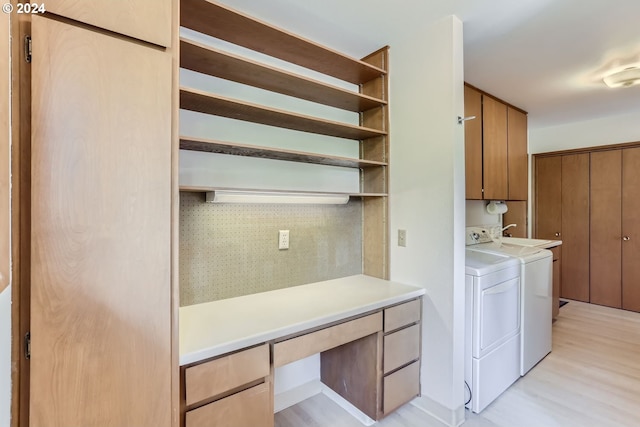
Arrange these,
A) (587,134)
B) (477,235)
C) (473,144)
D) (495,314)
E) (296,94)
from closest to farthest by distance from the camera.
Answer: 1. (296,94)
2. (495,314)
3. (473,144)
4. (477,235)
5. (587,134)

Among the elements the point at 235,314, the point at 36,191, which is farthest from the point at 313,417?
the point at 36,191

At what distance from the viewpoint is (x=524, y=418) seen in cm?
190

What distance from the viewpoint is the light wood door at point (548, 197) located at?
4312 mm

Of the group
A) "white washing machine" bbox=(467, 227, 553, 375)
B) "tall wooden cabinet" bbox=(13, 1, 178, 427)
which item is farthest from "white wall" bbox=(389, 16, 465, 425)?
"tall wooden cabinet" bbox=(13, 1, 178, 427)

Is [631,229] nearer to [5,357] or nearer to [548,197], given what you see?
[548,197]

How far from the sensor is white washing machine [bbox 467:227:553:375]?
2.35m

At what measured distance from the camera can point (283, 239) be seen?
1.96 metres

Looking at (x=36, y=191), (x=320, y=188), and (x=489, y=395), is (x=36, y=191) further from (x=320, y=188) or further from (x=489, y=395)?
(x=489, y=395)

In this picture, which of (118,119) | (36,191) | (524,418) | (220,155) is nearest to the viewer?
(36,191)

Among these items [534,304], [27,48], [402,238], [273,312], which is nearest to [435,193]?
[402,238]

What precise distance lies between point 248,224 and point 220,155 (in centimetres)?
43

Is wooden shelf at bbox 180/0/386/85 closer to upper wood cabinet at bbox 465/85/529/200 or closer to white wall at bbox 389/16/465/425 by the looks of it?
white wall at bbox 389/16/465/425

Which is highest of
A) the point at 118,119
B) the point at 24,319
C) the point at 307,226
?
the point at 118,119

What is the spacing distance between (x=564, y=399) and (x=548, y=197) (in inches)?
126
